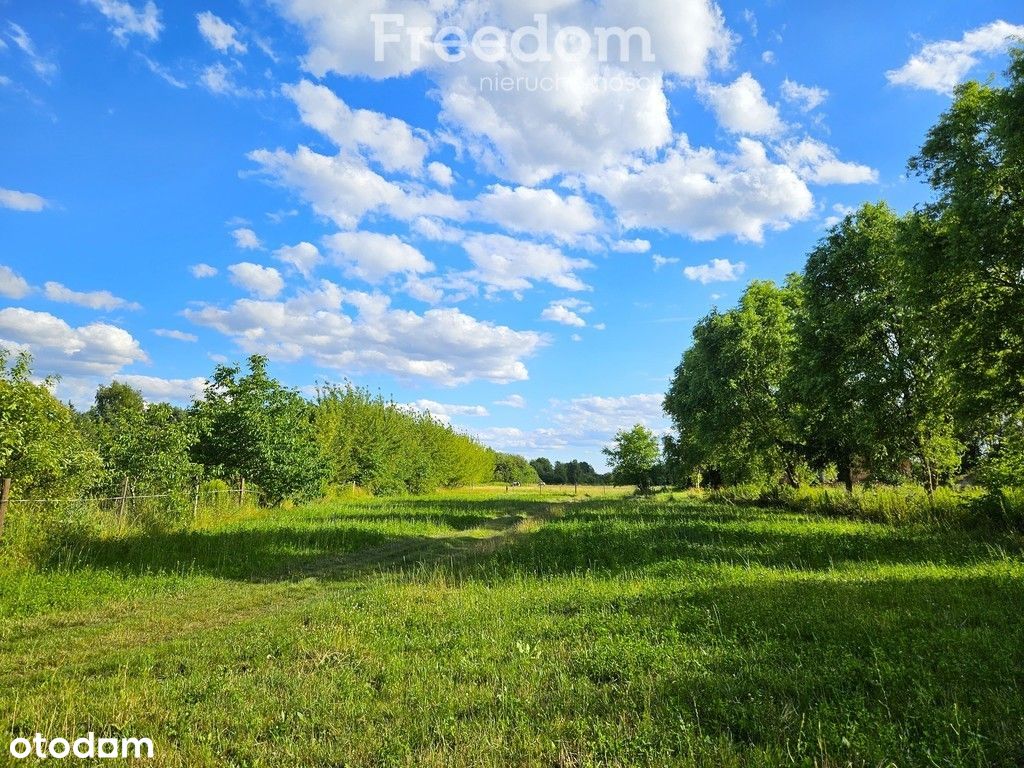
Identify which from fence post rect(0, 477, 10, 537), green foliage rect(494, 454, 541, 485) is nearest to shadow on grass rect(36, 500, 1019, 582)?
fence post rect(0, 477, 10, 537)

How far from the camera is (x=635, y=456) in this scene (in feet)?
242

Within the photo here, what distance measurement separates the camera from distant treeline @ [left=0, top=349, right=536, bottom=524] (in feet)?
39.9

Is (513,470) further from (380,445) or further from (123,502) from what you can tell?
(123,502)

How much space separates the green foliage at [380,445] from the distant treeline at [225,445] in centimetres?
11

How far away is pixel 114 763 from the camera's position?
4.29 m

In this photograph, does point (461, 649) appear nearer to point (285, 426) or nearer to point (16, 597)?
point (16, 597)

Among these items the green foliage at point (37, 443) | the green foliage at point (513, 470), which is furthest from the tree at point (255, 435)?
the green foliage at point (513, 470)

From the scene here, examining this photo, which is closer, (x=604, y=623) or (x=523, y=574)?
(x=604, y=623)

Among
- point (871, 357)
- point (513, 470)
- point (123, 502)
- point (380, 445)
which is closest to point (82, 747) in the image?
point (123, 502)

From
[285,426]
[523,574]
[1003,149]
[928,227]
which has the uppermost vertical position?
[1003,149]

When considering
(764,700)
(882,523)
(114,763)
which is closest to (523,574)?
(764,700)

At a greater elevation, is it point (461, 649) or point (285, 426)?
point (285, 426)

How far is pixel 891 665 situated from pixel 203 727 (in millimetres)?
6602

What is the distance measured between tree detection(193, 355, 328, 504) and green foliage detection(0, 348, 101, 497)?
12508 mm
